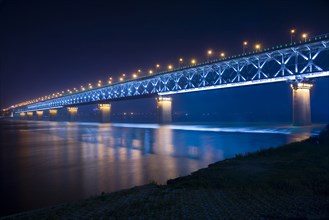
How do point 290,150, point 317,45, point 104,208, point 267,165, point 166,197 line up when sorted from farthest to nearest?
point 317,45, point 290,150, point 267,165, point 166,197, point 104,208

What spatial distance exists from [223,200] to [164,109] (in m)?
91.7

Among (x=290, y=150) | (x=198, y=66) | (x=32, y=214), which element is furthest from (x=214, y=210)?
(x=198, y=66)

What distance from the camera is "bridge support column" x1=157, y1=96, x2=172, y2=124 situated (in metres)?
98.1

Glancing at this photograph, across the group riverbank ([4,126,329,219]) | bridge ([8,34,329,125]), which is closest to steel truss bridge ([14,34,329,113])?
bridge ([8,34,329,125])

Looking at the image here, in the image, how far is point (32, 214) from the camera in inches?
363

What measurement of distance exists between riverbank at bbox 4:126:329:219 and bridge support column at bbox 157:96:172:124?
8500 centimetres

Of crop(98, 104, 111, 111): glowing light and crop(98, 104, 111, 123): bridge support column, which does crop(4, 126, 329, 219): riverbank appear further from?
crop(98, 104, 111, 111): glowing light

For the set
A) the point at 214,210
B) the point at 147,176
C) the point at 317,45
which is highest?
the point at 317,45

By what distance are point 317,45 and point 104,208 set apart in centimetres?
6060

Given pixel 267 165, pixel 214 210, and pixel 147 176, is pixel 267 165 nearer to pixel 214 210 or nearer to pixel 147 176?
pixel 147 176

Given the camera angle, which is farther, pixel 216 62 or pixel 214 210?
pixel 216 62

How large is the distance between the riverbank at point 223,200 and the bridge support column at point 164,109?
8500cm

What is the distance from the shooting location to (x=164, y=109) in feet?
330

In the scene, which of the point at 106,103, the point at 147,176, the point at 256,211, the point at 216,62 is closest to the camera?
the point at 256,211
